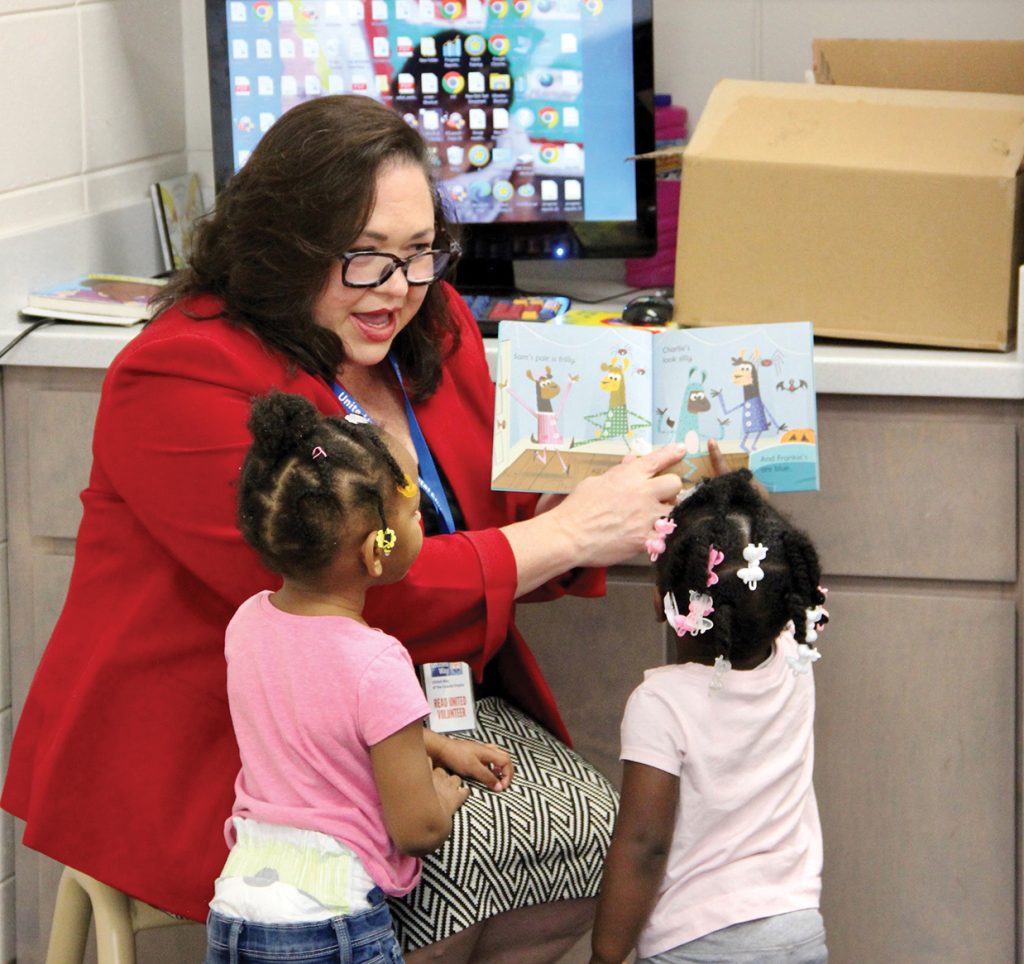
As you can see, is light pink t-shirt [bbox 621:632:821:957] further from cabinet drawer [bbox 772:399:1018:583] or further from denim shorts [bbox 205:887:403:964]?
cabinet drawer [bbox 772:399:1018:583]

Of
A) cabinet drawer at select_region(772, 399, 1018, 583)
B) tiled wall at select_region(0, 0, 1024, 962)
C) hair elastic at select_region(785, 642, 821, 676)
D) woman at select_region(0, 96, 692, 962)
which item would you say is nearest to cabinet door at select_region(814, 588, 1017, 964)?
cabinet drawer at select_region(772, 399, 1018, 583)

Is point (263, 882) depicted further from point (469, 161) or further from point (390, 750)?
point (469, 161)

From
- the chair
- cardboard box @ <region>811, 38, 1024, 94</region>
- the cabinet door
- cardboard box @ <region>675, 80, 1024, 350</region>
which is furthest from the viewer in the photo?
cardboard box @ <region>811, 38, 1024, 94</region>

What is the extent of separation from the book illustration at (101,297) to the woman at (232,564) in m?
0.43

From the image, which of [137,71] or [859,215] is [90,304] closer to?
[137,71]

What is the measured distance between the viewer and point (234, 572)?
62.8 inches

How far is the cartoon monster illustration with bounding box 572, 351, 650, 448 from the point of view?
1.83m

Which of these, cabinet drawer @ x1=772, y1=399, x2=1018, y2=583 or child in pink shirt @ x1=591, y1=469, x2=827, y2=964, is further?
cabinet drawer @ x1=772, y1=399, x2=1018, y2=583

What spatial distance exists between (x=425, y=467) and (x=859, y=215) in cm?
65

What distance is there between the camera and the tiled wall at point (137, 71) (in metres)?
2.20

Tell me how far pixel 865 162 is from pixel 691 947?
3.31ft

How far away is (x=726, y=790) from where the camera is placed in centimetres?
149

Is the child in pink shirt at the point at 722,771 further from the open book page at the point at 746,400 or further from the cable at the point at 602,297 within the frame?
the cable at the point at 602,297

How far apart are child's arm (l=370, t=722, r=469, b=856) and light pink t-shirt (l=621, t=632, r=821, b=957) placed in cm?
21
